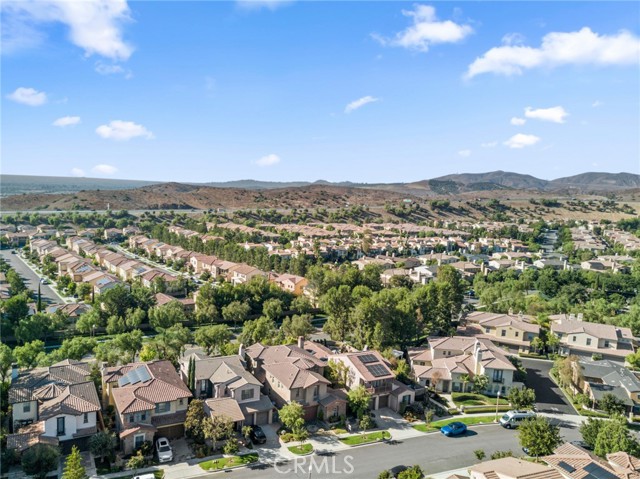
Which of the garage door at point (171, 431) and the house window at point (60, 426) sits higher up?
the house window at point (60, 426)

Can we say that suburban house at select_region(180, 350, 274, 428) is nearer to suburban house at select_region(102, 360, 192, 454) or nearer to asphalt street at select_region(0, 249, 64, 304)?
suburban house at select_region(102, 360, 192, 454)

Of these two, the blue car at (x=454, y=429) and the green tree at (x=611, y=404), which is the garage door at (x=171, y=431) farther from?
the green tree at (x=611, y=404)

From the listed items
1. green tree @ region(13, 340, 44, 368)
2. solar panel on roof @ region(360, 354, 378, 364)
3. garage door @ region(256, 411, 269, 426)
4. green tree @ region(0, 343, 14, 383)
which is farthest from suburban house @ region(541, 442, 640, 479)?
green tree @ region(13, 340, 44, 368)

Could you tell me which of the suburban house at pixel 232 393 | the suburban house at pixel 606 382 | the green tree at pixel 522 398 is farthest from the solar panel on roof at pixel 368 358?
the suburban house at pixel 606 382

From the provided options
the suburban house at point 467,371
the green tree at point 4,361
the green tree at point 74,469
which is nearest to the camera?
the green tree at point 74,469

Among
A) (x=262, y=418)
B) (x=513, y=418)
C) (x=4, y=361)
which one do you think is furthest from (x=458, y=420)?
(x=4, y=361)

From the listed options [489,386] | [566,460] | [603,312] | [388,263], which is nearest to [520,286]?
[603,312]

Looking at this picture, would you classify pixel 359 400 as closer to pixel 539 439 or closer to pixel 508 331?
pixel 539 439
